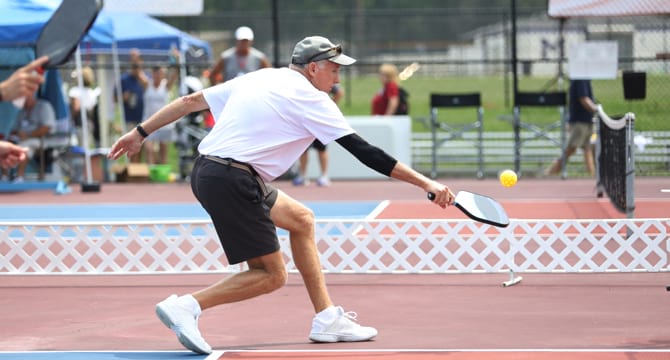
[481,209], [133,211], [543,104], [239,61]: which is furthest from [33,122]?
[481,209]

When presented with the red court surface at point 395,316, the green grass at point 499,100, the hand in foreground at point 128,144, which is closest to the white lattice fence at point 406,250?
the red court surface at point 395,316

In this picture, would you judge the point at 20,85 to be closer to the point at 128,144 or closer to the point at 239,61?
the point at 128,144

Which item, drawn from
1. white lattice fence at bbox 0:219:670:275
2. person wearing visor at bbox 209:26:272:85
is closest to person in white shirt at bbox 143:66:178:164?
person wearing visor at bbox 209:26:272:85

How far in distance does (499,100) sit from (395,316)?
96.5ft

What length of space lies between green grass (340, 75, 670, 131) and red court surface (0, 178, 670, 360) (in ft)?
24.7

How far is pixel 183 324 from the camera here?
259 inches

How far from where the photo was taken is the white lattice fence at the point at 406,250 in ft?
30.2

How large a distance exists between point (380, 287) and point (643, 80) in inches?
289

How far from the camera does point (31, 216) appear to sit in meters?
14.3

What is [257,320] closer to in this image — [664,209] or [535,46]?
[664,209]

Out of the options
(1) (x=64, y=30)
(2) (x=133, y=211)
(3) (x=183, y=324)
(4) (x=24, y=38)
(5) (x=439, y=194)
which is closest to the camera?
(5) (x=439, y=194)

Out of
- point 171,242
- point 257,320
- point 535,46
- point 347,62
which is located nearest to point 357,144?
point 347,62

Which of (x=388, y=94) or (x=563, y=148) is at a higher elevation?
(x=388, y=94)

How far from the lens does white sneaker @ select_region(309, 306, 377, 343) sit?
22.6 ft
